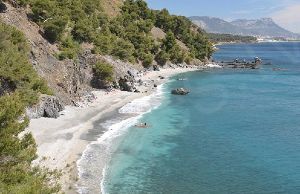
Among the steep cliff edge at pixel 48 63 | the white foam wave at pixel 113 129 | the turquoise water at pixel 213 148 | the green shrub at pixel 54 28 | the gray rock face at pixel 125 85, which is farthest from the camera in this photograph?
the gray rock face at pixel 125 85

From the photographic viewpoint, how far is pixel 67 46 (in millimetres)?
84312

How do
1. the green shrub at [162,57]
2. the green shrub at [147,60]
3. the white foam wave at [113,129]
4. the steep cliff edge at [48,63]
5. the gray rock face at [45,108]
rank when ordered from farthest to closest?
the green shrub at [162,57]
the green shrub at [147,60]
the steep cliff edge at [48,63]
the gray rock face at [45,108]
the white foam wave at [113,129]

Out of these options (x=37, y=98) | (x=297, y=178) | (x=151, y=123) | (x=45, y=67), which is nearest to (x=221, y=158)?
(x=297, y=178)

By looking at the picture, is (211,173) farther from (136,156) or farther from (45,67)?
(45,67)

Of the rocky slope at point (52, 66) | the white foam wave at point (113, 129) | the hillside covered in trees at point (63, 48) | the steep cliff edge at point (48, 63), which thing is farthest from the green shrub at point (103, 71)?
the white foam wave at point (113, 129)

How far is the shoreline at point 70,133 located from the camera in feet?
143

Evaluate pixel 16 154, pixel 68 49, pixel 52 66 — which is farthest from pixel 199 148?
pixel 68 49

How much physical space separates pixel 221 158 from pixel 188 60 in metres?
112

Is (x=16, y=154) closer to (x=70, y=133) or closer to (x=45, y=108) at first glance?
(x=70, y=133)

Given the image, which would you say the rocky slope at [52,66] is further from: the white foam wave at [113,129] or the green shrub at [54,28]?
the white foam wave at [113,129]

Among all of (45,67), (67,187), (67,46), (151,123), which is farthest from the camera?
(67,46)

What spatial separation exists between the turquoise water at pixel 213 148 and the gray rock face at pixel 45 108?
1118 cm

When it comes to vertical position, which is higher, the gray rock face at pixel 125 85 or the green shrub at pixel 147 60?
the green shrub at pixel 147 60

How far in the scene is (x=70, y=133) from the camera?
55.6 m
